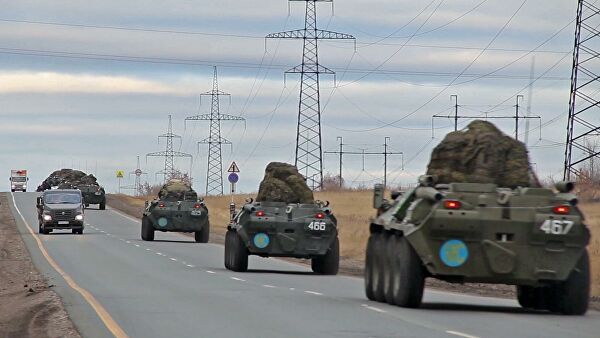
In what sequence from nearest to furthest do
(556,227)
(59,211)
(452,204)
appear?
(556,227)
(452,204)
(59,211)

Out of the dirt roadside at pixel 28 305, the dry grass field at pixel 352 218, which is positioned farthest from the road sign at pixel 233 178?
the dirt roadside at pixel 28 305

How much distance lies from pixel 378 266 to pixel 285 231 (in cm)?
1020

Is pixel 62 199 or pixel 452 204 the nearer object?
pixel 452 204

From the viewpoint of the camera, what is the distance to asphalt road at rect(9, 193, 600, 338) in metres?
17.6

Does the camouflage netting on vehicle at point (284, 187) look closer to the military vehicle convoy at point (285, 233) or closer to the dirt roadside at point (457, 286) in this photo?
the military vehicle convoy at point (285, 233)

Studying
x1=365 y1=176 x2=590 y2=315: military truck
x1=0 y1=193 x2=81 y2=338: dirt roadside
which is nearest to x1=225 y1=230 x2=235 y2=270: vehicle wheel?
x1=0 y1=193 x2=81 y2=338: dirt roadside

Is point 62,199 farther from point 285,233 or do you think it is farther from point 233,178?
point 285,233

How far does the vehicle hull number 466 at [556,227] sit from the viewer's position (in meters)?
20.4

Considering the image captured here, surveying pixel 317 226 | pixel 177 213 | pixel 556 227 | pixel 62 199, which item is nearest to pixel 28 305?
pixel 556 227

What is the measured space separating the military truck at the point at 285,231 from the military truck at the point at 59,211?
2719 cm

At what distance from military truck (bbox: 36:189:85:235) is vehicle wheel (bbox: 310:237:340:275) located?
89.5 ft

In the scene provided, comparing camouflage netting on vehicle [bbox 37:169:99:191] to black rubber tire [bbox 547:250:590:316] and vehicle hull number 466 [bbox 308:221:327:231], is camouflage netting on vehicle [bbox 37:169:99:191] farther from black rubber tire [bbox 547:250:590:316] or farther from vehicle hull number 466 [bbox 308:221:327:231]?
black rubber tire [bbox 547:250:590:316]

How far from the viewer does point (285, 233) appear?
33.1m

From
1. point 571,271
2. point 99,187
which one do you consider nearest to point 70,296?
point 571,271
